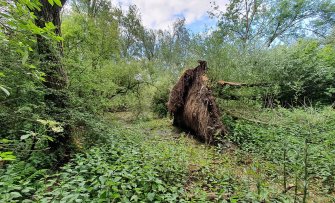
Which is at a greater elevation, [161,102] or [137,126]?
[161,102]

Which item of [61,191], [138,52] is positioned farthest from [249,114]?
[138,52]

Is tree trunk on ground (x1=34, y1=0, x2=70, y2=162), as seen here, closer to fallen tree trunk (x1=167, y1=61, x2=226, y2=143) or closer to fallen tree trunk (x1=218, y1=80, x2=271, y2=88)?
fallen tree trunk (x1=167, y1=61, x2=226, y2=143)

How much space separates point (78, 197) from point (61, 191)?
184 millimetres

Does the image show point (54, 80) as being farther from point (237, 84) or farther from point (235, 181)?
point (237, 84)

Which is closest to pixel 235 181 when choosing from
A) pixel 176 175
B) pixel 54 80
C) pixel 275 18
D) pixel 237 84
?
pixel 176 175

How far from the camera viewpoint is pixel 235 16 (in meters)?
14.2

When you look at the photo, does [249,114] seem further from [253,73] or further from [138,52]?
[138,52]

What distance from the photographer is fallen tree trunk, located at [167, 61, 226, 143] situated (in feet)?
14.9

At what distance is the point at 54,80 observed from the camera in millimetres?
3100

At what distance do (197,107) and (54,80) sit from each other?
11.5 ft

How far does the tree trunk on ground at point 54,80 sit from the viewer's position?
2.83 m

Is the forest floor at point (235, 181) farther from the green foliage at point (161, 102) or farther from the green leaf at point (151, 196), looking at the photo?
the green foliage at point (161, 102)

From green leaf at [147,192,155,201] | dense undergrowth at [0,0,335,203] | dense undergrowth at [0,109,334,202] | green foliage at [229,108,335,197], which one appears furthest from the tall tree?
green leaf at [147,192,155,201]

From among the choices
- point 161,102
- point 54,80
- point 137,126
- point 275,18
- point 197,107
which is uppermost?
point 275,18
